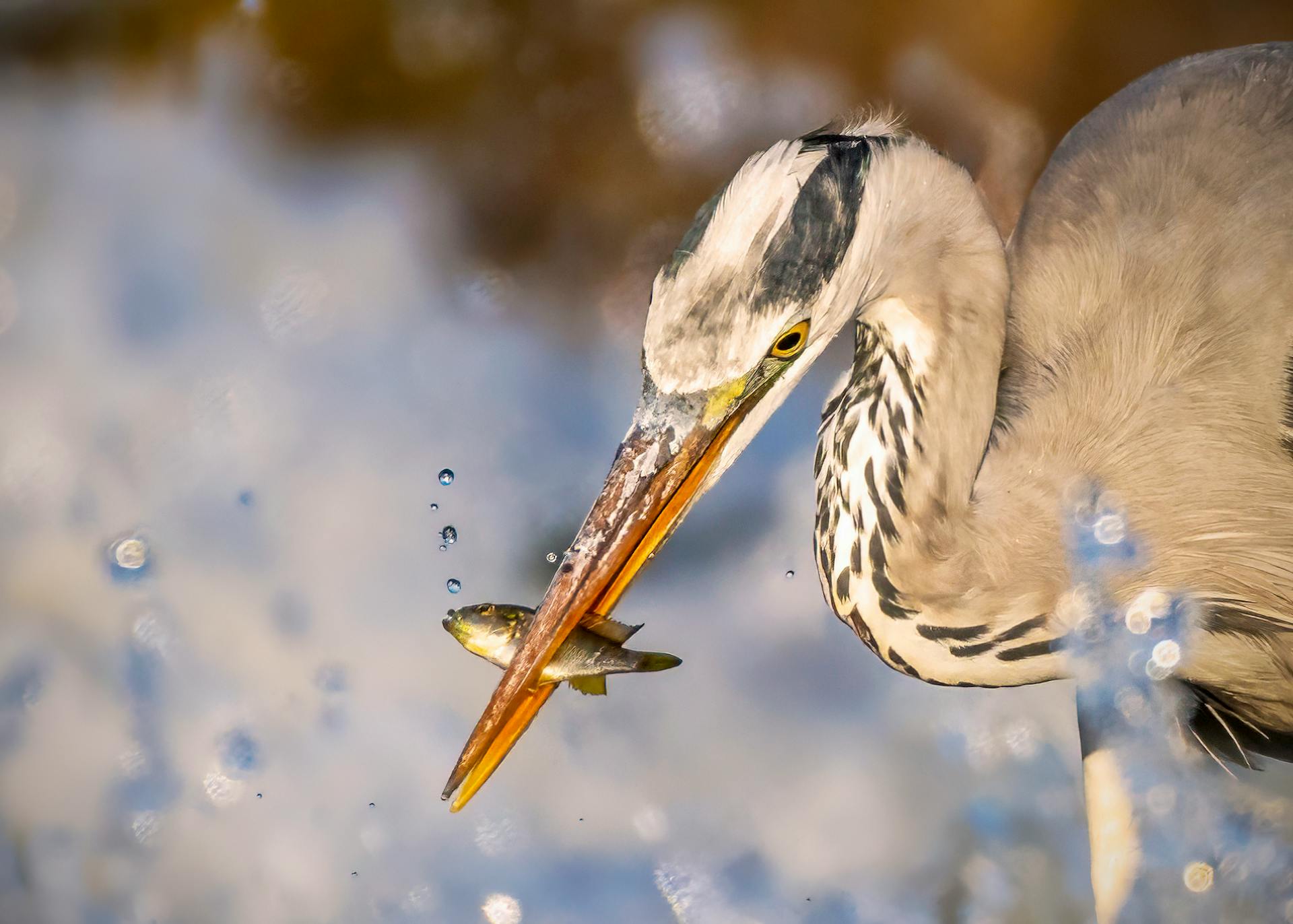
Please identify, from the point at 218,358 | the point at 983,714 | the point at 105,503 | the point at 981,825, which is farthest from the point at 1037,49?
the point at 105,503

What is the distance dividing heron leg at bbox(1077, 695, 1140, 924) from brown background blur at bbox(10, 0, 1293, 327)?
58cm

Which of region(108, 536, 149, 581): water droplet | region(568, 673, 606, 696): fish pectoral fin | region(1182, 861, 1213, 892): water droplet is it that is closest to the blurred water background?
region(108, 536, 149, 581): water droplet

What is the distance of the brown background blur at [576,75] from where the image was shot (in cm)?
96

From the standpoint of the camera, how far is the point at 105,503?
127 cm

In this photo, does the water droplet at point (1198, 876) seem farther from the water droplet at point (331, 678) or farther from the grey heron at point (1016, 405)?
the water droplet at point (331, 678)

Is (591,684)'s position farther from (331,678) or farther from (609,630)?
(331,678)

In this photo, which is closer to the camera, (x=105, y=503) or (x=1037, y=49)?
(x=1037, y=49)

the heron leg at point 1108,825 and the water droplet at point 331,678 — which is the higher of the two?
the heron leg at point 1108,825

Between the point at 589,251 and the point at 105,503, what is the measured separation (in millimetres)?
774

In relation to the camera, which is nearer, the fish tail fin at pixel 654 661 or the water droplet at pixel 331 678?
the fish tail fin at pixel 654 661

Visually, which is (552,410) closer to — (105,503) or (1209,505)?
(105,503)

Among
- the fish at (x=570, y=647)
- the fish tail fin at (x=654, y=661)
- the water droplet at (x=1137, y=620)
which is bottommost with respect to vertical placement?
the water droplet at (x=1137, y=620)

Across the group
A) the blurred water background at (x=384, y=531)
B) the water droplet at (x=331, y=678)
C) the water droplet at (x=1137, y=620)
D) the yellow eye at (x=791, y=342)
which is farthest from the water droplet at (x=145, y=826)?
the water droplet at (x=1137, y=620)

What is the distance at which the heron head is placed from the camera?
2.03ft
